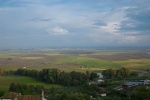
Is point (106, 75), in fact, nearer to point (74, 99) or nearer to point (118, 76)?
point (118, 76)

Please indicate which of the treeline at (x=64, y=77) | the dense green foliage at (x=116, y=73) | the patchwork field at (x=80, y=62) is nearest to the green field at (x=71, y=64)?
the patchwork field at (x=80, y=62)

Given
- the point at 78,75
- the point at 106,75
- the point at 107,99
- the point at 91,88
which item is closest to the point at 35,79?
the point at 78,75

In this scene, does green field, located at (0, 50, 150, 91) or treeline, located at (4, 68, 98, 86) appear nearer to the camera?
treeline, located at (4, 68, 98, 86)

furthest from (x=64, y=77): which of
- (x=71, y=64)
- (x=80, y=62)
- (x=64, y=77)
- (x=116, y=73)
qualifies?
(x=80, y=62)

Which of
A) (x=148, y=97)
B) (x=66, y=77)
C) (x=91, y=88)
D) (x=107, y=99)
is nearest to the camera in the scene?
(x=148, y=97)

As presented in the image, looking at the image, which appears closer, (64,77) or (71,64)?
(64,77)

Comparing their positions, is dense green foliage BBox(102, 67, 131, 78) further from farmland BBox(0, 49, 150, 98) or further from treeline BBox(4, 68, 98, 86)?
farmland BBox(0, 49, 150, 98)

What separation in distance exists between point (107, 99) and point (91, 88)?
9586 mm

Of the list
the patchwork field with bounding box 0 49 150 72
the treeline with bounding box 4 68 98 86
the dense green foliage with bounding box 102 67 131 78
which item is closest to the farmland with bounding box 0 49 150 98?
the patchwork field with bounding box 0 49 150 72

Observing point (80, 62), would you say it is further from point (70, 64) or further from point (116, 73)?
point (116, 73)

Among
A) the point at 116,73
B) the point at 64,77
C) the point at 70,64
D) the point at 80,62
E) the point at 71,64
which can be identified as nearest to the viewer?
the point at 64,77

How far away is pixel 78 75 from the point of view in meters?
51.5

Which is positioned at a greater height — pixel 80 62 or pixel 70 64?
pixel 80 62

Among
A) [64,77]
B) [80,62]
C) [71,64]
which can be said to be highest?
[80,62]
